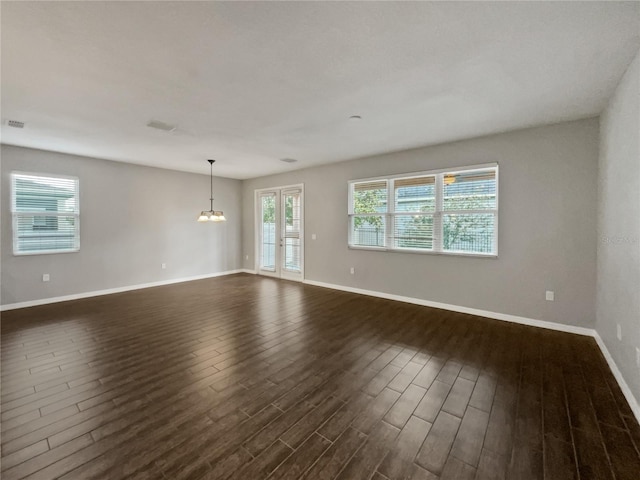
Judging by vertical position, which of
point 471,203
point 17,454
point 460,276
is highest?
point 471,203

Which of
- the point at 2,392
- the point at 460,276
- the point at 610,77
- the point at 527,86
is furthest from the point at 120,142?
the point at 610,77

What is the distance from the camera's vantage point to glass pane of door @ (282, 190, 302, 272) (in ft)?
22.2

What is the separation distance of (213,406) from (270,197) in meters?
5.87

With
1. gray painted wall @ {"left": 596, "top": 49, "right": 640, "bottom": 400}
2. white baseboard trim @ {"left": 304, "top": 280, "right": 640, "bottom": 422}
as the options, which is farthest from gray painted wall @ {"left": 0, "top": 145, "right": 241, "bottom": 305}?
gray painted wall @ {"left": 596, "top": 49, "right": 640, "bottom": 400}

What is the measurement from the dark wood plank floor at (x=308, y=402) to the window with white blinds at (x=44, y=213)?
62.2 inches

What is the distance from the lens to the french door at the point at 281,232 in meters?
6.76

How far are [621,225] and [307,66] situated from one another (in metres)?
3.08

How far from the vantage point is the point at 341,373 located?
8.49ft

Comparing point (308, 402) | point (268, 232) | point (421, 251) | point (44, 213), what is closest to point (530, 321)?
point (421, 251)

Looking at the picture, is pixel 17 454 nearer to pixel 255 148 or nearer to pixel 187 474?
pixel 187 474

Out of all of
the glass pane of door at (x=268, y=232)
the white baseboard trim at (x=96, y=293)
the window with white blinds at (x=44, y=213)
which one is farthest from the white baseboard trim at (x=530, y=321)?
the window with white blinds at (x=44, y=213)

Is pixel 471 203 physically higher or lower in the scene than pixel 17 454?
higher

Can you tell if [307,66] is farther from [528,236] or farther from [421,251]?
[528,236]

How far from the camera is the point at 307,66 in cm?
230
